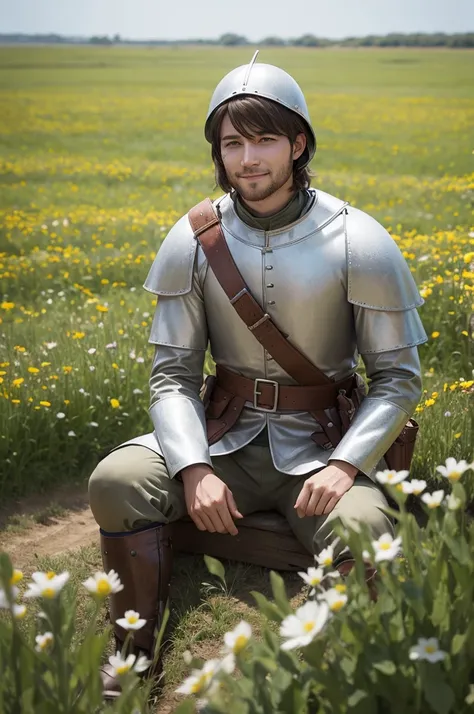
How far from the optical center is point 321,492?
279 centimetres

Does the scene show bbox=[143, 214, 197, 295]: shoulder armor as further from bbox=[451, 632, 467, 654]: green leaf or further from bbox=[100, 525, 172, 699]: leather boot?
bbox=[451, 632, 467, 654]: green leaf

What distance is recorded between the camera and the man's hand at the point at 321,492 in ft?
9.15

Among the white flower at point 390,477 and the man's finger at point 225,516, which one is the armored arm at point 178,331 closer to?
the man's finger at point 225,516

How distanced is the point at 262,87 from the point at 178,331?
0.83m

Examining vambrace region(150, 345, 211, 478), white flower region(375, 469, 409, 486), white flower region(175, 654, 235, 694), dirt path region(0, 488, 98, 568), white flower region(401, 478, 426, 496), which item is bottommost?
dirt path region(0, 488, 98, 568)

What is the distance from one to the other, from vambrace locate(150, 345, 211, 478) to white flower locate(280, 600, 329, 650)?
49.7 inches

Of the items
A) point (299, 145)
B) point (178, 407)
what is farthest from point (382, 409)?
point (299, 145)

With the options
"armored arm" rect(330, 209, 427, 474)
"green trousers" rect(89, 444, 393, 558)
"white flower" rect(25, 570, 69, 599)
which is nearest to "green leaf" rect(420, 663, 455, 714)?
"white flower" rect(25, 570, 69, 599)

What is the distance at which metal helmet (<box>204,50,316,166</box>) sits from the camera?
2936mm

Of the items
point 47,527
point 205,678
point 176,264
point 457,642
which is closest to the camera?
point 205,678

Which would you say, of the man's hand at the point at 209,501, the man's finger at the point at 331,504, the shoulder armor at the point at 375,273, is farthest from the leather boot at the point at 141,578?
the shoulder armor at the point at 375,273

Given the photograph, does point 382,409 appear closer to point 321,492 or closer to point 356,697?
point 321,492

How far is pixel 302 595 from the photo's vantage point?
318 centimetres

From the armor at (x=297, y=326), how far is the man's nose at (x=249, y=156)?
0.24 metres
